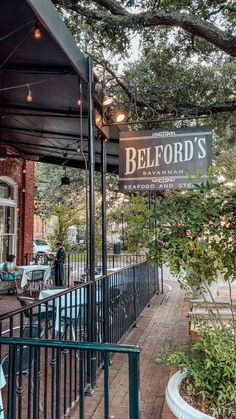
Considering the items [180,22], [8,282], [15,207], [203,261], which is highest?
[180,22]

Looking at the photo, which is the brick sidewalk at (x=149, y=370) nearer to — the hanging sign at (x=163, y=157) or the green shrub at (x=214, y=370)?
the green shrub at (x=214, y=370)

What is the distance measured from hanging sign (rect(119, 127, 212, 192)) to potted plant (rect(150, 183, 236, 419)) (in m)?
1.54

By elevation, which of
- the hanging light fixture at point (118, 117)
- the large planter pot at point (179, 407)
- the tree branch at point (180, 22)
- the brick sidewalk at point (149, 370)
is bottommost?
the brick sidewalk at point (149, 370)

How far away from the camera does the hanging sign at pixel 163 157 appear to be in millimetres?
4074

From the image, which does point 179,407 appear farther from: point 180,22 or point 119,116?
point 180,22

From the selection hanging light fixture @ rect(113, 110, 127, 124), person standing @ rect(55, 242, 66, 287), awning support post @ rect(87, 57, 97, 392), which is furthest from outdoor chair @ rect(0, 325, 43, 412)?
person standing @ rect(55, 242, 66, 287)

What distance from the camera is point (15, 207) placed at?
10031mm

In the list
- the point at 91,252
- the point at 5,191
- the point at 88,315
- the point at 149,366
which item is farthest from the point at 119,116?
the point at 5,191

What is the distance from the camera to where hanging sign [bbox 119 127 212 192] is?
4.07 metres

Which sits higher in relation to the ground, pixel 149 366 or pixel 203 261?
pixel 203 261

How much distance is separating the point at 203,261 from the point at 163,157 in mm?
1968

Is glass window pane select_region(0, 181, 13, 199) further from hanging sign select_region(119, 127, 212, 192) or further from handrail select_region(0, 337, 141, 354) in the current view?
handrail select_region(0, 337, 141, 354)

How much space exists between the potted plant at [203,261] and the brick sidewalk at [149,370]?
0.27 m

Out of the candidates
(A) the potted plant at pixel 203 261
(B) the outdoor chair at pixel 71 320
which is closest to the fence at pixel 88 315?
(B) the outdoor chair at pixel 71 320
